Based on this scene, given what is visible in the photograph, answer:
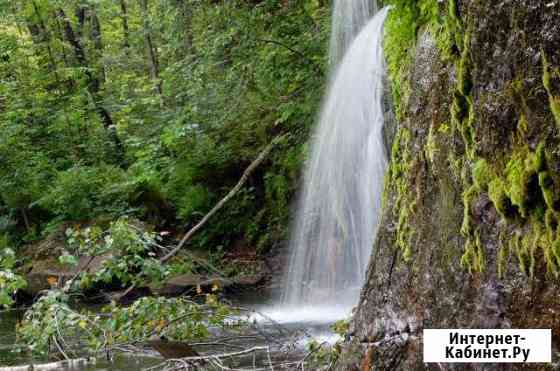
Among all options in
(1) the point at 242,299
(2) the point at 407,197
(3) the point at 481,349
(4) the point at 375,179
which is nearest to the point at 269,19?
(4) the point at 375,179

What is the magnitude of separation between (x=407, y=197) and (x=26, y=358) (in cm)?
636

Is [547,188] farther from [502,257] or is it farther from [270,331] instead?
[270,331]

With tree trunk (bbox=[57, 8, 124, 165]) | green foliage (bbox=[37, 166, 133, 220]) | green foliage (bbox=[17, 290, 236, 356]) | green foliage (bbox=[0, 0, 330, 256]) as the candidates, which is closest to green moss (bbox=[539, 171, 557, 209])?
green foliage (bbox=[17, 290, 236, 356])

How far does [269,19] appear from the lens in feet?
36.3

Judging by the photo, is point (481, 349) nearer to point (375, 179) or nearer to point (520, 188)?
point (520, 188)

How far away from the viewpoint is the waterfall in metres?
8.95

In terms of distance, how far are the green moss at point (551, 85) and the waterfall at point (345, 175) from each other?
6866 mm

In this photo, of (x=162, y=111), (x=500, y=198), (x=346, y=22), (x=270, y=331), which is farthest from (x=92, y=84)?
(x=500, y=198)

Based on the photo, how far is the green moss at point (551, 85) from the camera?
1.75 meters

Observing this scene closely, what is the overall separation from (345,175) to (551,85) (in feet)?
25.0

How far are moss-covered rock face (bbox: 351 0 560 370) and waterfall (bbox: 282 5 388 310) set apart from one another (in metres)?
6.15

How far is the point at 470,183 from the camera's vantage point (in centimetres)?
213

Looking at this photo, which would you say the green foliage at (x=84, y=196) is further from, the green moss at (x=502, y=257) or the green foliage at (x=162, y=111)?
the green moss at (x=502, y=257)

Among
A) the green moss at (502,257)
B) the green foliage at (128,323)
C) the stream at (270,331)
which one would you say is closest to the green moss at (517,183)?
the green moss at (502,257)
